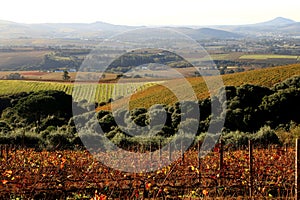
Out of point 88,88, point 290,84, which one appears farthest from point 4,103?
point 290,84

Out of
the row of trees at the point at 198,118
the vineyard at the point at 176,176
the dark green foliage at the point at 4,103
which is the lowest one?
the dark green foliage at the point at 4,103

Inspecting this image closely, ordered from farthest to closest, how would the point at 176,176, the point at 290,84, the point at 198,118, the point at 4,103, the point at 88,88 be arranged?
the point at 88,88, the point at 4,103, the point at 290,84, the point at 198,118, the point at 176,176

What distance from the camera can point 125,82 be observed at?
44.5 m

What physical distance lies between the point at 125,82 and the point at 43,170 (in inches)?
1417

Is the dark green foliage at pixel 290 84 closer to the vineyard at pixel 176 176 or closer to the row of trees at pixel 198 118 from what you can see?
the row of trees at pixel 198 118

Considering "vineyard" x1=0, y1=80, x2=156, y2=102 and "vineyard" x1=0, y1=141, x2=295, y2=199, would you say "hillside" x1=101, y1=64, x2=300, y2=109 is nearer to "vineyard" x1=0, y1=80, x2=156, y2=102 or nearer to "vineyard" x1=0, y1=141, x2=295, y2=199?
"vineyard" x1=0, y1=80, x2=156, y2=102

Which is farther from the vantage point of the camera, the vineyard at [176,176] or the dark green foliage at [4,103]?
the dark green foliage at [4,103]

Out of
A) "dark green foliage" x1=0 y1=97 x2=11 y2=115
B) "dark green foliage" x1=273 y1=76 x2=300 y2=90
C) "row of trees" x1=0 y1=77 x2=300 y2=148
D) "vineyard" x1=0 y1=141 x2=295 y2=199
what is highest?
"vineyard" x1=0 y1=141 x2=295 y2=199

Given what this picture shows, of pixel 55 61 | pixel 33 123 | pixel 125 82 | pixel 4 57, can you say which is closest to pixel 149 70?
pixel 125 82

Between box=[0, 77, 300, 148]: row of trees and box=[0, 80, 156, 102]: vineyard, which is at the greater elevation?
box=[0, 77, 300, 148]: row of trees

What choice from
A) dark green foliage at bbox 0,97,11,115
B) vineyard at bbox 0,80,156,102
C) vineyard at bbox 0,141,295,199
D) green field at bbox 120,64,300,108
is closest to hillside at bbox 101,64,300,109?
green field at bbox 120,64,300,108

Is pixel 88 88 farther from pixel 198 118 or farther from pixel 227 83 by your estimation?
pixel 198 118

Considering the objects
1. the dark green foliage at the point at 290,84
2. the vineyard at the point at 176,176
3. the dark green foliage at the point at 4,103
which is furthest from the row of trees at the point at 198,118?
the dark green foliage at the point at 4,103

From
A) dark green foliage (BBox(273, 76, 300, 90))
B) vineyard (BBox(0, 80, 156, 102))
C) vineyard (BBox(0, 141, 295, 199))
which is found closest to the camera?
vineyard (BBox(0, 141, 295, 199))
